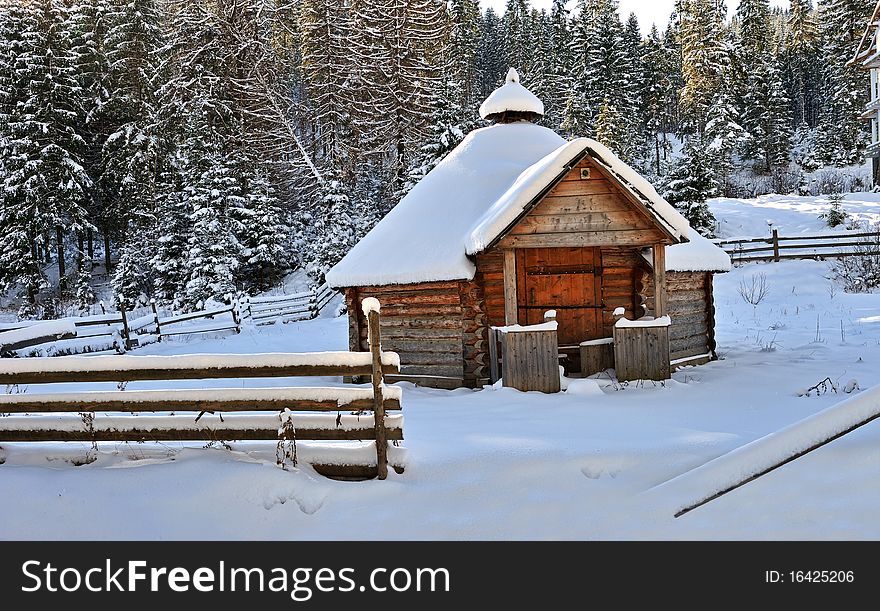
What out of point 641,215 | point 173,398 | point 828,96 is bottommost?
point 173,398

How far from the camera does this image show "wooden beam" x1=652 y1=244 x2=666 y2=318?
11883 mm

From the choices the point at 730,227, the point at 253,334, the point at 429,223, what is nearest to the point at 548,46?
the point at 730,227

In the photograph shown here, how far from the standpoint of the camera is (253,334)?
2430 cm

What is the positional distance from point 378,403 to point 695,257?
10874mm

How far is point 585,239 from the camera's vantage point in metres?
11.3

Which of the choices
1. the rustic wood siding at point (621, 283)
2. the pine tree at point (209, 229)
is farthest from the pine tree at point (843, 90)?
the pine tree at point (209, 229)

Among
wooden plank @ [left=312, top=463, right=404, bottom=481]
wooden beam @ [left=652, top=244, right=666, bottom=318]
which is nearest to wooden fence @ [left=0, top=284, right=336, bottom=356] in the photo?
wooden plank @ [left=312, top=463, right=404, bottom=481]

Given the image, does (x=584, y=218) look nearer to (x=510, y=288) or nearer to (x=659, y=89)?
(x=510, y=288)

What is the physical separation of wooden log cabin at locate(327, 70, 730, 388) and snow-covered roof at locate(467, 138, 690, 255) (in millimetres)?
21

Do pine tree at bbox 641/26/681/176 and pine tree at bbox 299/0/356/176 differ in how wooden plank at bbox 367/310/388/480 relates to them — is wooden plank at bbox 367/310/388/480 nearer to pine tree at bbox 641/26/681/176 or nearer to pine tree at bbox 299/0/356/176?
pine tree at bbox 299/0/356/176

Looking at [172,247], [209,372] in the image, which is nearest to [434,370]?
[209,372]

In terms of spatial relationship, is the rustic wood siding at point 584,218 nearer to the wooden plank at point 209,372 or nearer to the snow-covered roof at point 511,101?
the snow-covered roof at point 511,101

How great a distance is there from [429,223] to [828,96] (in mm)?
61354

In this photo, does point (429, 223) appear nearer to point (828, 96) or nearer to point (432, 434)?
point (432, 434)
